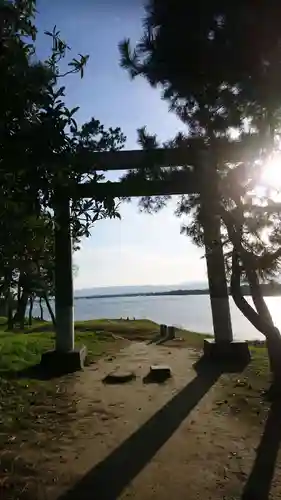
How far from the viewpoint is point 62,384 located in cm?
830

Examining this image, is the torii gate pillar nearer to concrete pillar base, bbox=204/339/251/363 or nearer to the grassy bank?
the grassy bank

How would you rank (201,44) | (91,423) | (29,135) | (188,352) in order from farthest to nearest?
(188,352), (91,423), (201,44), (29,135)

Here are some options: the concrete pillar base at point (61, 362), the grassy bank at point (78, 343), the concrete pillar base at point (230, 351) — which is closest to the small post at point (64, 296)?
the concrete pillar base at point (61, 362)

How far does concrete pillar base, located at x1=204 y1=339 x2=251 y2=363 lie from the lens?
9.91 meters

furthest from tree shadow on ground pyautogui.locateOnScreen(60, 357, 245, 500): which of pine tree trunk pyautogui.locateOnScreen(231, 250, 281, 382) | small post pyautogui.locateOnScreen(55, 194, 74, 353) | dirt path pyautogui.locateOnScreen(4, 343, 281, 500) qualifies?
small post pyautogui.locateOnScreen(55, 194, 74, 353)

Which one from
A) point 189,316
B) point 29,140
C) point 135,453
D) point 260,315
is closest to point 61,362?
point 260,315

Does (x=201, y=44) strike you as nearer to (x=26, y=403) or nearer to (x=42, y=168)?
(x=42, y=168)

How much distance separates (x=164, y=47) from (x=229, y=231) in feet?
9.58

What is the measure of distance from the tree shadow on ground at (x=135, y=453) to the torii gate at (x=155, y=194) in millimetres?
2291

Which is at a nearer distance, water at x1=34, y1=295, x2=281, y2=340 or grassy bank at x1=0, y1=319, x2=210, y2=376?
grassy bank at x1=0, y1=319, x2=210, y2=376

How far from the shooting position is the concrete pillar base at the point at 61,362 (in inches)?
375

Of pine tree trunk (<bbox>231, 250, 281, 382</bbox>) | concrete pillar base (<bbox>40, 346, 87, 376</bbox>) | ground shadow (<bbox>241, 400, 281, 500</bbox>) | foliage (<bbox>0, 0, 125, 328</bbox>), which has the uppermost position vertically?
foliage (<bbox>0, 0, 125, 328</bbox>)

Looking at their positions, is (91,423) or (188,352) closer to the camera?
(91,423)

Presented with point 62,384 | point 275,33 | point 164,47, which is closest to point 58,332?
point 62,384
